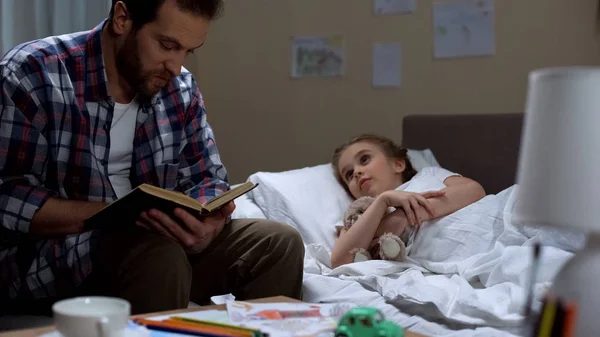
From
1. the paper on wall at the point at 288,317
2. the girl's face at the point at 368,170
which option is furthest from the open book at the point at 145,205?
the girl's face at the point at 368,170

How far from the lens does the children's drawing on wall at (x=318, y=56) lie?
296cm

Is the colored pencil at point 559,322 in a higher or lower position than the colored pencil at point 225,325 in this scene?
higher

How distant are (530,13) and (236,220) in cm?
145

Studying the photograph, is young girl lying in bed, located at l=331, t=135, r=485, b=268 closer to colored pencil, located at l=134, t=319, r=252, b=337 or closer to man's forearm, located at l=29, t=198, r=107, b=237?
man's forearm, located at l=29, t=198, r=107, b=237

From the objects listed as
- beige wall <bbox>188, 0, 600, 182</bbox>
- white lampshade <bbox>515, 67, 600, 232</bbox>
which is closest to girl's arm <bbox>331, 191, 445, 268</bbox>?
beige wall <bbox>188, 0, 600, 182</bbox>

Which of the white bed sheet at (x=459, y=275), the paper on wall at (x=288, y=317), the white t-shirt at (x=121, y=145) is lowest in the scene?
the white bed sheet at (x=459, y=275)

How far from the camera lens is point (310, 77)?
9.87ft

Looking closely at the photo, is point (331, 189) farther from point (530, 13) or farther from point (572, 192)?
point (572, 192)

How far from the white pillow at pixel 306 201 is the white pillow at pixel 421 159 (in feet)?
0.81

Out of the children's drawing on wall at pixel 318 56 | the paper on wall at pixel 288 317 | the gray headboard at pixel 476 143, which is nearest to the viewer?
the paper on wall at pixel 288 317

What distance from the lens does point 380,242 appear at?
1.92 m

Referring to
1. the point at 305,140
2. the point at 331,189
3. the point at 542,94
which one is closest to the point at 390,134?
the point at 305,140

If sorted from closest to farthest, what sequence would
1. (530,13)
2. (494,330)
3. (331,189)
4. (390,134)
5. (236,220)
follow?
(494,330), (236,220), (331,189), (530,13), (390,134)

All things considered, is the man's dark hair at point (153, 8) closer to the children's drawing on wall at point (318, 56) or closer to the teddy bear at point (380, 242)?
the teddy bear at point (380, 242)
